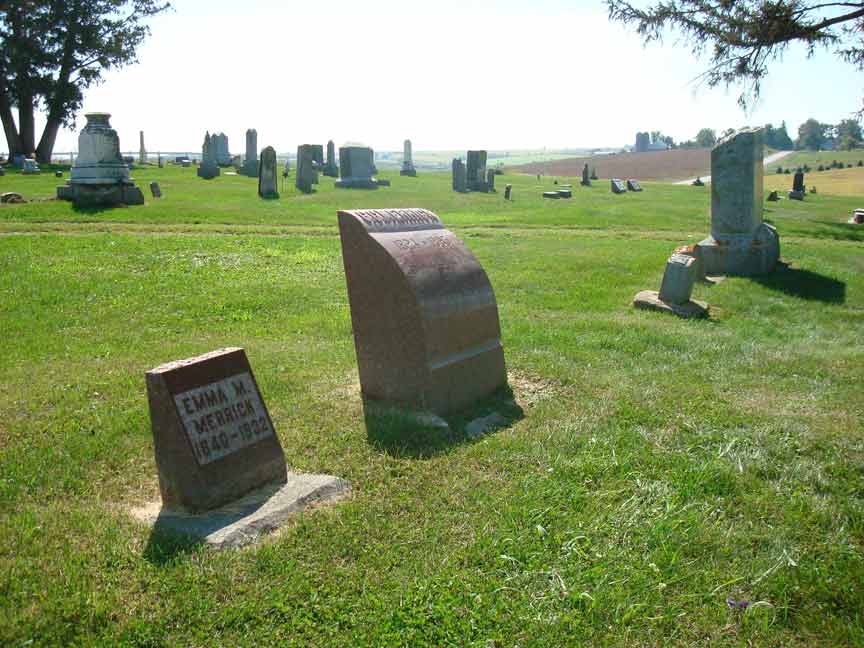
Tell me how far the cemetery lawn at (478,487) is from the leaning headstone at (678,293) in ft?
1.06

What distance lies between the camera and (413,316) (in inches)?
224

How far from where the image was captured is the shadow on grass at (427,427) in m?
5.17

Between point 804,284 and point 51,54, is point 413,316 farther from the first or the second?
point 51,54

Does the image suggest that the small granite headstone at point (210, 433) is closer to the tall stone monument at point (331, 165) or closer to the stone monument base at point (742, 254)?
the stone monument base at point (742, 254)

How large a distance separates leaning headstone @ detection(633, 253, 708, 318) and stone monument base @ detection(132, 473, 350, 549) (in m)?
6.91

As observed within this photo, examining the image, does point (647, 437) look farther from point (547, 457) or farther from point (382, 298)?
point (382, 298)

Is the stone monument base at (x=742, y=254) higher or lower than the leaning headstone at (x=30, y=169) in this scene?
lower

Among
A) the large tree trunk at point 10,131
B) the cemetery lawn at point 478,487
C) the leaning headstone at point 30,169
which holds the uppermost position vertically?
the large tree trunk at point 10,131

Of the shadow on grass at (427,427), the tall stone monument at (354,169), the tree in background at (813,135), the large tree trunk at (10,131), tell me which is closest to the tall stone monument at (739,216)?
the shadow on grass at (427,427)

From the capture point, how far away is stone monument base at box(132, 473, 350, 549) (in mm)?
3857

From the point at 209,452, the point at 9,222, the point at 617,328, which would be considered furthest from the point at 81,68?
the point at 209,452

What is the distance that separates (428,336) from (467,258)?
1.05m

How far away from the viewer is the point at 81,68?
4038cm

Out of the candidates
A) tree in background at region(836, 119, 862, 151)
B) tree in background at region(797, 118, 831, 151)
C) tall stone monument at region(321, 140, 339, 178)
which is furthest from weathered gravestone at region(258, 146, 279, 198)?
tree in background at region(797, 118, 831, 151)
